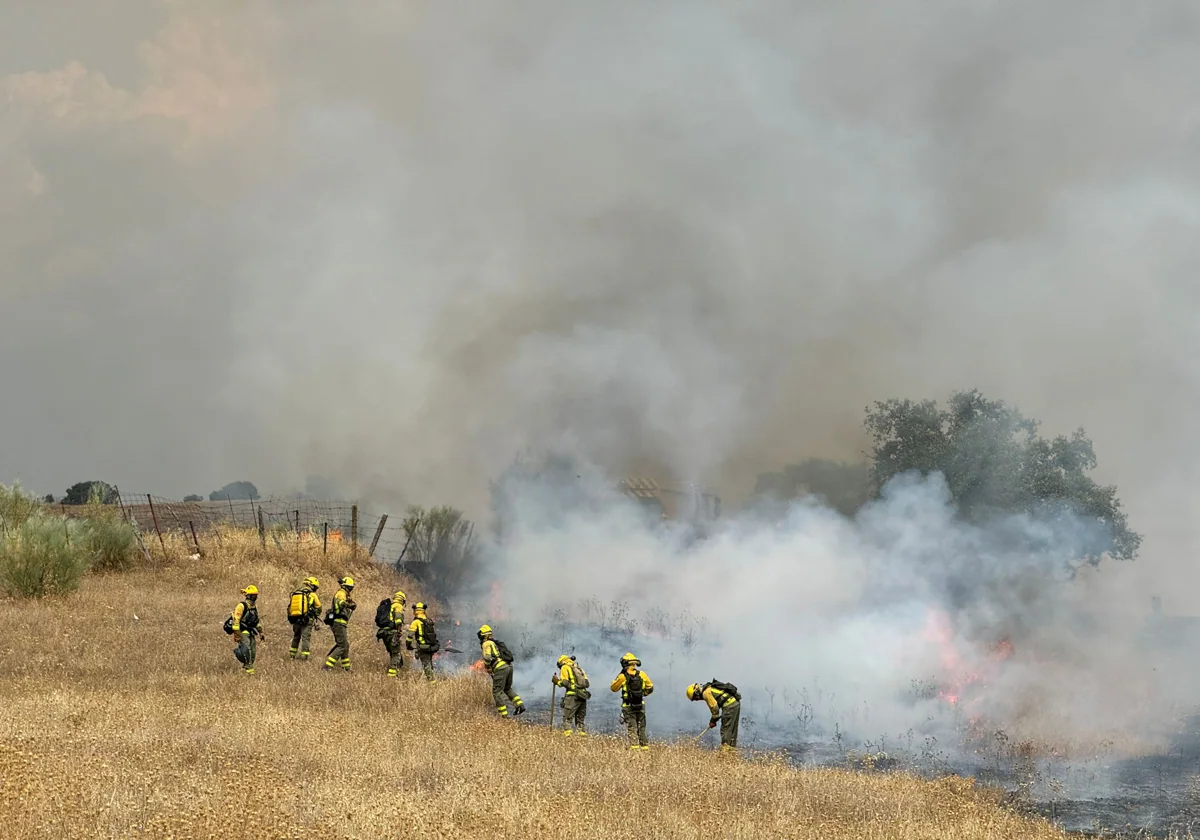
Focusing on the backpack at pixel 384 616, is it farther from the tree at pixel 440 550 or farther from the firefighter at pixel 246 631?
the tree at pixel 440 550

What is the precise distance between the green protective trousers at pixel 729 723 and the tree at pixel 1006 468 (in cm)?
2038

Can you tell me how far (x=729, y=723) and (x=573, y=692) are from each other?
2.46 m

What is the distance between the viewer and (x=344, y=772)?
10.4 m

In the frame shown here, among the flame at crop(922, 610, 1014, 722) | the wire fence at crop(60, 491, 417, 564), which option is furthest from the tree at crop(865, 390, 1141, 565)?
the wire fence at crop(60, 491, 417, 564)

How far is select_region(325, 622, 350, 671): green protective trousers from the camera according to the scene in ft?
61.3

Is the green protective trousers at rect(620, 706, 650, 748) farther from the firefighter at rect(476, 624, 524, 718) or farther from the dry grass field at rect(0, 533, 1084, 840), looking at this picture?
the firefighter at rect(476, 624, 524, 718)

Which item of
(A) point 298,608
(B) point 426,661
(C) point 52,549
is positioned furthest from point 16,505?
(B) point 426,661

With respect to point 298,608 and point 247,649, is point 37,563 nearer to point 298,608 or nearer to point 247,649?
point 298,608

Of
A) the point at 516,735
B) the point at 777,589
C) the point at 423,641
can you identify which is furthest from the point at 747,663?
the point at 516,735

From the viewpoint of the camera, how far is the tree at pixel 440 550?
34312 mm

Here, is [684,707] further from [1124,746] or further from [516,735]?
[1124,746]

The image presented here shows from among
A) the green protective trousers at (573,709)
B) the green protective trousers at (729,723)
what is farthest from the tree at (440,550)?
the green protective trousers at (729,723)

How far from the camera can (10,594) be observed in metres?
23.0

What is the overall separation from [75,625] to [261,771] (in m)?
12.8
